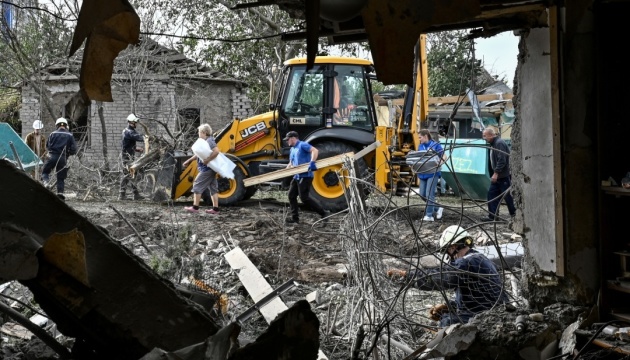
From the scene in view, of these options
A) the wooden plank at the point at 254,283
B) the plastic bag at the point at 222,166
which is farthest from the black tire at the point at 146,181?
the wooden plank at the point at 254,283

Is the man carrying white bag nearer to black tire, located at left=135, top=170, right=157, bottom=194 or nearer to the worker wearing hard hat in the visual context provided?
black tire, located at left=135, top=170, right=157, bottom=194

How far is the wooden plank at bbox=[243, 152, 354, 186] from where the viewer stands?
43.3ft

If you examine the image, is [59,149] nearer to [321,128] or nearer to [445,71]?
[321,128]

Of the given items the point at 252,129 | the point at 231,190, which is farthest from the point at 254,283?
the point at 252,129

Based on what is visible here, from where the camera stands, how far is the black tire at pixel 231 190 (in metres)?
14.2

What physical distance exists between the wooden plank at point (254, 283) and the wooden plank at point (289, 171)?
5.22 meters

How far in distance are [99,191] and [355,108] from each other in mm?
5103

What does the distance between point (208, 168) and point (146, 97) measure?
9.41 m

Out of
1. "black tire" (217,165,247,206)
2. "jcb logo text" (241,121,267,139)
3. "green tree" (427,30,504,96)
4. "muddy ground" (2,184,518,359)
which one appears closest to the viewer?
"muddy ground" (2,184,518,359)

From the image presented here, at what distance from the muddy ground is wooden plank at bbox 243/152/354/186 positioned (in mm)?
513

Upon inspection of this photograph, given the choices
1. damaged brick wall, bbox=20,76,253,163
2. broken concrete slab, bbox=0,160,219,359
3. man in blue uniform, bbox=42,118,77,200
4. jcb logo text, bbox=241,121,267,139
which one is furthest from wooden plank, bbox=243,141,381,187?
broken concrete slab, bbox=0,160,219,359

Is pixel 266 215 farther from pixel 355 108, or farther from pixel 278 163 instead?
pixel 355 108

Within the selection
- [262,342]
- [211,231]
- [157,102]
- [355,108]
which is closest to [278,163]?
[355,108]

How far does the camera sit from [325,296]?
7.72 m
